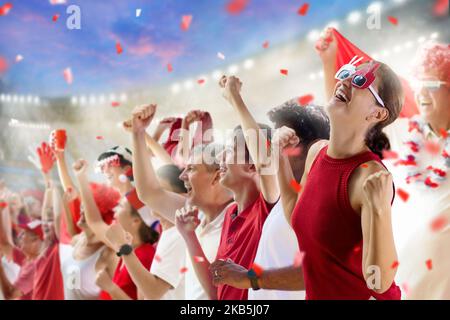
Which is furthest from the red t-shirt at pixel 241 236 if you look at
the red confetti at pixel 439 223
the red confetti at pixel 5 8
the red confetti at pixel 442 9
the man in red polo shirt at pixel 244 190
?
the red confetti at pixel 5 8

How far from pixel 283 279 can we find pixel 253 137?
54 cm

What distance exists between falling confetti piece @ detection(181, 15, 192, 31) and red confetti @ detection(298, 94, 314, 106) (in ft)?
1.85

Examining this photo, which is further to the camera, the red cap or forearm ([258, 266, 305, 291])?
the red cap

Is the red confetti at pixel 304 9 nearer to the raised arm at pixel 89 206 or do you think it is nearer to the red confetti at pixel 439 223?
the red confetti at pixel 439 223

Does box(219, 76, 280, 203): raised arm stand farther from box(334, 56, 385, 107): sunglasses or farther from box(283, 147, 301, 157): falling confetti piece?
box(334, 56, 385, 107): sunglasses

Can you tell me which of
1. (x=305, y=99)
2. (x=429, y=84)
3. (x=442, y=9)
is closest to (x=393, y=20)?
(x=442, y=9)

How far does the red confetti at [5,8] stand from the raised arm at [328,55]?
137 cm

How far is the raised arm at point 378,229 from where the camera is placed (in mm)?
2020

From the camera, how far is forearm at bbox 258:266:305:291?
2.17 metres

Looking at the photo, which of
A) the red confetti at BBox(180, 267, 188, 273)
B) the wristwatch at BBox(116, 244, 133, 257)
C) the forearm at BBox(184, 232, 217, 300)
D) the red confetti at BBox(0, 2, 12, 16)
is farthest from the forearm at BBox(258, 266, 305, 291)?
the red confetti at BBox(0, 2, 12, 16)

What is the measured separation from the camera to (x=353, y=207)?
6.75 ft

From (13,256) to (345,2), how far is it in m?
1.93

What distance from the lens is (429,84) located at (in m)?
2.12
